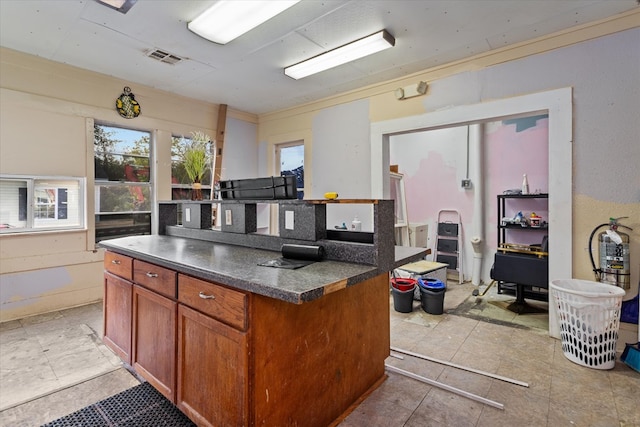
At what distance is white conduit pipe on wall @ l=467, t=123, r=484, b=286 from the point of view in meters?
4.57

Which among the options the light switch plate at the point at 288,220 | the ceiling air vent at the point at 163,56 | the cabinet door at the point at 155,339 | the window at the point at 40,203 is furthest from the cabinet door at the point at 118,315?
the ceiling air vent at the point at 163,56

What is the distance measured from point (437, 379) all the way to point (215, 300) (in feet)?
5.43

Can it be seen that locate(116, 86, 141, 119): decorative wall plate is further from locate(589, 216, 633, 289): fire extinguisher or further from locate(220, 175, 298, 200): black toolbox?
locate(589, 216, 633, 289): fire extinguisher

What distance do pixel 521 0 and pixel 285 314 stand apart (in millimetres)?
2829

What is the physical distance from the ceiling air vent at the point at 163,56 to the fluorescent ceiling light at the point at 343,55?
117 centimetres

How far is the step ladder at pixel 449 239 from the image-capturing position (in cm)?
485

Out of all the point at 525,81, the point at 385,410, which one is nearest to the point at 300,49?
the point at 525,81

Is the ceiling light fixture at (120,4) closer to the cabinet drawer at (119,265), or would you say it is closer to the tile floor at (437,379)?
the cabinet drawer at (119,265)

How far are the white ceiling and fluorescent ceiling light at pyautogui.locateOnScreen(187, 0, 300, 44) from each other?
83mm

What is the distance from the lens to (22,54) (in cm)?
321

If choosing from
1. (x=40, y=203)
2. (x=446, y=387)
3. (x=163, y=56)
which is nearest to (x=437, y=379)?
(x=446, y=387)

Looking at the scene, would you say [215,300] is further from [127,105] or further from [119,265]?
[127,105]

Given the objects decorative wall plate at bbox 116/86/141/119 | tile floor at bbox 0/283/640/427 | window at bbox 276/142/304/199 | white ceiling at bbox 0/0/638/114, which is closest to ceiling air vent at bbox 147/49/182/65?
white ceiling at bbox 0/0/638/114

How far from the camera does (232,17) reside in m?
2.54
